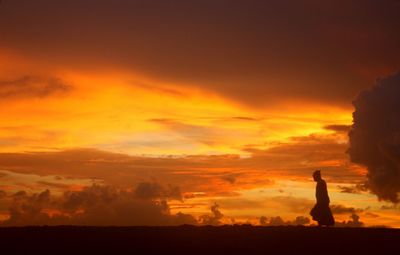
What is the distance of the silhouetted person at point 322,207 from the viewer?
42500 mm

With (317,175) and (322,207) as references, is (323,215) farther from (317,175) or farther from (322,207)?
(317,175)

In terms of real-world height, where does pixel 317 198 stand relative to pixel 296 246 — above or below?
above

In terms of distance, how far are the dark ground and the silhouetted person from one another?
695 cm

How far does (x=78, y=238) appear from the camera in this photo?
99.2ft

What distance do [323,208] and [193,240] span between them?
14802mm

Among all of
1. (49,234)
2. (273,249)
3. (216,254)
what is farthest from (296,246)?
(49,234)

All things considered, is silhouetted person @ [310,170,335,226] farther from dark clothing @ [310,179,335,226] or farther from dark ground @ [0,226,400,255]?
dark ground @ [0,226,400,255]

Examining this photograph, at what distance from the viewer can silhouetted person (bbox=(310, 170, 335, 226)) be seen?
42500 mm

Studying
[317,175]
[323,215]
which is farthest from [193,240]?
[317,175]

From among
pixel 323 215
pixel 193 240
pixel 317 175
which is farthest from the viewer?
pixel 317 175

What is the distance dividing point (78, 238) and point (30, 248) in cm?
293

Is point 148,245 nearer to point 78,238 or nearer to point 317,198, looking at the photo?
point 78,238

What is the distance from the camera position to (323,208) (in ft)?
140

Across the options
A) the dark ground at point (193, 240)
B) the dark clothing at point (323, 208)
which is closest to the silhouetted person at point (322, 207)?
the dark clothing at point (323, 208)
